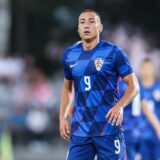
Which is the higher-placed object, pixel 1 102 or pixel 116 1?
pixel 116 1

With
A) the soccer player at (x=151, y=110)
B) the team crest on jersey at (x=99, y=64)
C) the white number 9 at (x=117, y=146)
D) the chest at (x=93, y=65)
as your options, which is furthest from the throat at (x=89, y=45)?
the soccer player at (x=151, y=110)

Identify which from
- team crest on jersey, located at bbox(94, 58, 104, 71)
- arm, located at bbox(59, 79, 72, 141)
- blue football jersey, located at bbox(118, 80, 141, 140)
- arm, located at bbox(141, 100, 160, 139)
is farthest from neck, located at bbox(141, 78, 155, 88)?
team crest on jersey, located at bbox(94, 58, 104, 71)

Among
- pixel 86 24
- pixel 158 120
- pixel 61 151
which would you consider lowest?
pixel 61 151

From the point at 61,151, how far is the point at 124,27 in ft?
14.7

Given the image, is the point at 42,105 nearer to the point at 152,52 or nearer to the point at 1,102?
the point at 1,102

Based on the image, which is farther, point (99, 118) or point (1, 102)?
point (1, 102)

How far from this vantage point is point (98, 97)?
11141 mm

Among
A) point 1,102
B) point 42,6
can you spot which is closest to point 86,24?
point 1,102

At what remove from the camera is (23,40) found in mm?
28375

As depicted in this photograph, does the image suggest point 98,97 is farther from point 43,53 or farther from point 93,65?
point 43,53

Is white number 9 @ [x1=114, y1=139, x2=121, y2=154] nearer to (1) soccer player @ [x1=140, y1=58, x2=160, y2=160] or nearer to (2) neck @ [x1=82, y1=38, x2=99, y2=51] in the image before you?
(2) neck @ [x1=82, y1=38, x2=99, y2=51]

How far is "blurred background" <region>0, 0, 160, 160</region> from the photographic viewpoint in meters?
23.3

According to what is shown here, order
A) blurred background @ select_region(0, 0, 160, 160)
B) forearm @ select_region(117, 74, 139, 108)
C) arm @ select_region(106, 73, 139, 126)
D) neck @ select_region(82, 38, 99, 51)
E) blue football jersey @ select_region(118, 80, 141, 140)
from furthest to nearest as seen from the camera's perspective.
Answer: blurred background @ select_region(0, 0, 160, 160)
blue football jersey @ select_region(118, 80, 141, 140)
neck @ select_region(82, 38, 99, 51)
forearm @ select_region(117, 74, 139, 108)
arm @ select_region(106, 73, 139, 126)

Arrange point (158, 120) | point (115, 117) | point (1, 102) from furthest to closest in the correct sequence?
point (1, 102) → point (158, 120) → point (115, 117)
